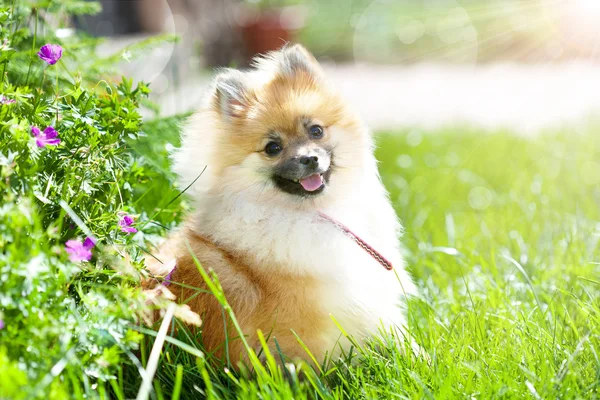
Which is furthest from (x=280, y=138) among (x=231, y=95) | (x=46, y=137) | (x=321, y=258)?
(x=46, y=137)

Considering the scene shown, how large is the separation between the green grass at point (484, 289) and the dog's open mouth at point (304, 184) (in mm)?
597

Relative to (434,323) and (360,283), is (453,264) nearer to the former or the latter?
(434,323)

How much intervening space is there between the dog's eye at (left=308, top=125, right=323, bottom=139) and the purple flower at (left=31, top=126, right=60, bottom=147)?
0.92m

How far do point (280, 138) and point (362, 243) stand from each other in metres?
0.50

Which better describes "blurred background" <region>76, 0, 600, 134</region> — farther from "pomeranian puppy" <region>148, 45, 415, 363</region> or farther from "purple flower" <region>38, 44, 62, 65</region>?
"purple flower" <region>38, 44, 62, 65</region>

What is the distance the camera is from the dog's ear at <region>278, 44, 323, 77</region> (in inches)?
101

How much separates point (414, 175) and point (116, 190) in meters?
3.19

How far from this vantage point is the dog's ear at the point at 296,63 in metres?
2.56

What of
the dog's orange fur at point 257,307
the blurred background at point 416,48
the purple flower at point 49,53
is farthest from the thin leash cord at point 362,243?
the blurred background at point 416,48

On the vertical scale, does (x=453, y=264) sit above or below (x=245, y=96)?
below

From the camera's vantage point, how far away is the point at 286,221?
2338 millimetres

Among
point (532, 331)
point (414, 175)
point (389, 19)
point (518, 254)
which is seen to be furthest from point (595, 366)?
point (389, 19)

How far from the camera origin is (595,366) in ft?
6.92

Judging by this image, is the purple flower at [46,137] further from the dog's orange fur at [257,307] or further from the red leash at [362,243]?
the red leash at [362,243]
